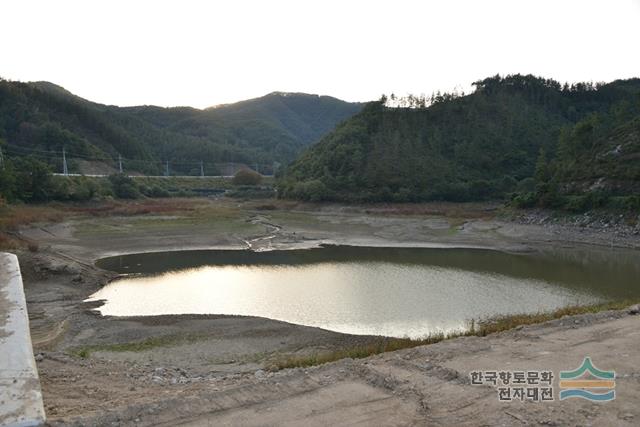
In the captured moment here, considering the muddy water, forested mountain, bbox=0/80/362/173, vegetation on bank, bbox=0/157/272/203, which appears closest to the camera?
the muddy water

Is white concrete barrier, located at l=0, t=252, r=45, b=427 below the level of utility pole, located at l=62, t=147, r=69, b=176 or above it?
below

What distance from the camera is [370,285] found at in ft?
89.9

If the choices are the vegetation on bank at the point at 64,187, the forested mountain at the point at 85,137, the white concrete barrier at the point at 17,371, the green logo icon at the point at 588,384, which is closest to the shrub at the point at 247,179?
the vegetation on bank at the point at 64,187

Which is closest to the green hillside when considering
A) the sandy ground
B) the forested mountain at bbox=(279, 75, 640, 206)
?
the forested mountain at bbox=(279, 75, 640, 206)

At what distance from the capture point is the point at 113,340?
17203 mm

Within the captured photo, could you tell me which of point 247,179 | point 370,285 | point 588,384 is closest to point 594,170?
point 370,285

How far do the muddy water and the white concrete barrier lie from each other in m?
8.34

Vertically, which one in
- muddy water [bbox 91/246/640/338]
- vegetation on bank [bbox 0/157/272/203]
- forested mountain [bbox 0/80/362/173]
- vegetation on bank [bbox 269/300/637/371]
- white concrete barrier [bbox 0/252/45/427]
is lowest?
muddy water [bbox 91/246/640/338]

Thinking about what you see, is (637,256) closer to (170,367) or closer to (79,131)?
(170,367)

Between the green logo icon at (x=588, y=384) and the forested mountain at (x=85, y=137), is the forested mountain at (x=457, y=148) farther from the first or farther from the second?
the green logo icon at (x=588, y=384)

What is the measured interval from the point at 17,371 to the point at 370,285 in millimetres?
20157

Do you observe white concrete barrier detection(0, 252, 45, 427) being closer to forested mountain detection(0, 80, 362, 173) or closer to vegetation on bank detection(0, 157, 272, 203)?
vegetation on bank detection(0, 157, 272, 203)

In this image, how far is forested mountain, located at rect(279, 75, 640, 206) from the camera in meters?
71.0

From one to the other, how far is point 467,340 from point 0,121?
11350cm
